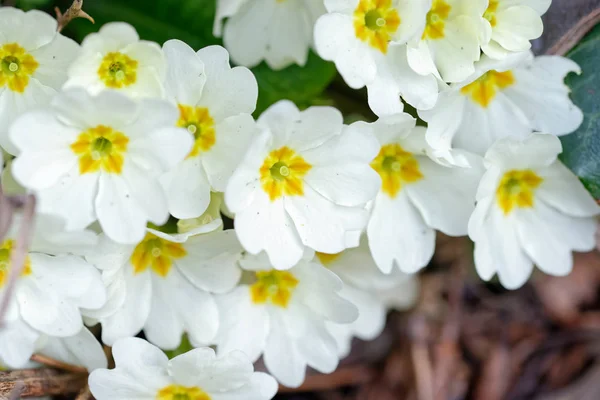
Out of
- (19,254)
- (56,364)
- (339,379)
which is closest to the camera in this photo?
(19,254)

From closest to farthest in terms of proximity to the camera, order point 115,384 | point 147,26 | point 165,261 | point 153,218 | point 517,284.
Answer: point 153,218 < point 115,384 < point 165,261 < point 517,284 < point 147,26

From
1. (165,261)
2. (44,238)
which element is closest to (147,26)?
(165,261)

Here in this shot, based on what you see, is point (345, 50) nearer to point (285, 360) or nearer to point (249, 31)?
point (249, 31)

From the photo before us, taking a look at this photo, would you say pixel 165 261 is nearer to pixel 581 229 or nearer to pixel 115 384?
pixel 115 384

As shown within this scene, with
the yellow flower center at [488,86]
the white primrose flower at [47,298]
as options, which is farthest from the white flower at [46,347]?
the yellow flower center at [488,86]

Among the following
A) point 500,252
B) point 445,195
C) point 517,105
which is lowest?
point 500,252

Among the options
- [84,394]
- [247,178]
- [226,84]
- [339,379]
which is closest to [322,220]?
[247,178]

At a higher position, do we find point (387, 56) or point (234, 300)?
point (387, 56)

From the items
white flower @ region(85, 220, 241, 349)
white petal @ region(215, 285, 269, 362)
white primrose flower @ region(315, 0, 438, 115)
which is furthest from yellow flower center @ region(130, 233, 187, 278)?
white primrose flower @ region(315, 0, 438, 115)
